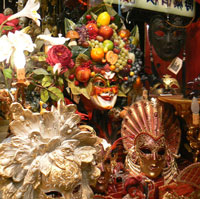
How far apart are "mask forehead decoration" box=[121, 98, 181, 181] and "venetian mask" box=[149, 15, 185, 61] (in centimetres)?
24

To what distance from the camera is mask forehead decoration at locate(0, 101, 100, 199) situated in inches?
31.6

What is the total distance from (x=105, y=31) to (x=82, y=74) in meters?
0.23

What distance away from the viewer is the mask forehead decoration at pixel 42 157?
2.63ft

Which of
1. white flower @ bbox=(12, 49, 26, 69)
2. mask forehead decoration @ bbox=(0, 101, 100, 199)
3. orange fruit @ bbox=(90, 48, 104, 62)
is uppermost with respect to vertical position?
white flower @ bbox=(12, 49, 26, 69)

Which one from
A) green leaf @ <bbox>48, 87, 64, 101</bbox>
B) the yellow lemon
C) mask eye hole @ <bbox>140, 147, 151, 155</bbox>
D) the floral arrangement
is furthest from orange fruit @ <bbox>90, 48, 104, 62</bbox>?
mask eye hole @ <bbox>140, 147, 151, 155</bbox>

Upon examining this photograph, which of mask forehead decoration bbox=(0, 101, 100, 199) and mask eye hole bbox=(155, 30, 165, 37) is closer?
mask forehead decoration bbox=(0, 101, 100, 199)

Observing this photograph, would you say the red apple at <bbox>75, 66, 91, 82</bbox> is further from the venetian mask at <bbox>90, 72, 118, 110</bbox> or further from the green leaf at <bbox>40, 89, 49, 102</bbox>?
the green leaf at <bbox>40, 89, 49, 102</bbox>

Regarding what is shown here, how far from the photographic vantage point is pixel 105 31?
1.55 m

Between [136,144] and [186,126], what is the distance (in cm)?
24

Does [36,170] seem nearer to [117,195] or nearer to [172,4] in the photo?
[117,195]

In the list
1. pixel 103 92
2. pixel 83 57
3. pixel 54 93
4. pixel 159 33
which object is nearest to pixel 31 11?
pixel 54 93

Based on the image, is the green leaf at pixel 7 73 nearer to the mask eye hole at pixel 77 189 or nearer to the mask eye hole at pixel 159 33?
the mask eye hole at pixel 77 189

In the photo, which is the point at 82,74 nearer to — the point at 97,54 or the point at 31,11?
the point at 97,54

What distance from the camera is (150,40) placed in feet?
5.29
